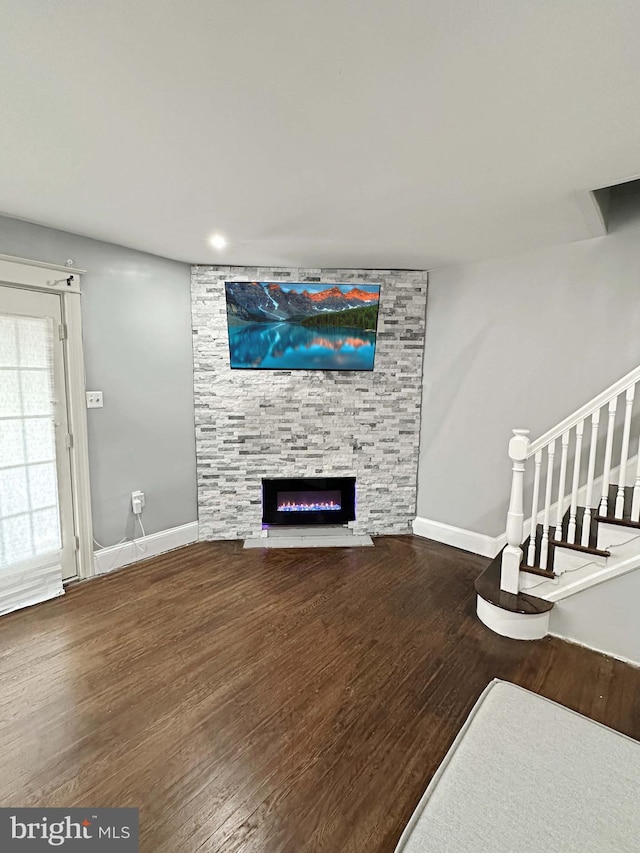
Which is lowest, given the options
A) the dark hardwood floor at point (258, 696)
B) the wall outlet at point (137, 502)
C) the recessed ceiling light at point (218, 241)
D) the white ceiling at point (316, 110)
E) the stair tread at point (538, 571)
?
the dark hardwood floor at point (258, 696)

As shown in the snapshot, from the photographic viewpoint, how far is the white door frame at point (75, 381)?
267cm

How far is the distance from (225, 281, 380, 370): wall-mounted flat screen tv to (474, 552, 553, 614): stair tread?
2.07m

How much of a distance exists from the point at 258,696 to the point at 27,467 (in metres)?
2.06

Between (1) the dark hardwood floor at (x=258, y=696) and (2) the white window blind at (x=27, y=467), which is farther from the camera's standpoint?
(2) the white window blind at (x=27, y=467)

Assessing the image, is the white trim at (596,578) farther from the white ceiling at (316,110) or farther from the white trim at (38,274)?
the white trim at (38,274)

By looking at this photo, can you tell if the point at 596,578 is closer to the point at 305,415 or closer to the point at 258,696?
the point at 258,696

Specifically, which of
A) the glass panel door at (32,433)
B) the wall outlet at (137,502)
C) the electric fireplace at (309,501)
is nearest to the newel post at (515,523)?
the electric fireplace at (309,501)

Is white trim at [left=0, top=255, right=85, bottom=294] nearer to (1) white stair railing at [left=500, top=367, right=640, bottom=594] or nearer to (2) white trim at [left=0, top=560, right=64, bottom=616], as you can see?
(2) white trim at [left=0, top=560, right=64, bottom=616]

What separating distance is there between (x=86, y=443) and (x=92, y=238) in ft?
4.86

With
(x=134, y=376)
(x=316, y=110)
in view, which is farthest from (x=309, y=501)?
(x=316, y=110)

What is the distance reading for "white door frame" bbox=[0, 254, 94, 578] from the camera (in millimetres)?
2672

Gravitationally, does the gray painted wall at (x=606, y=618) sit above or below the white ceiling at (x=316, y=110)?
below

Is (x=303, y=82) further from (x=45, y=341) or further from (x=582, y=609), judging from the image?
(x=582, y=609)

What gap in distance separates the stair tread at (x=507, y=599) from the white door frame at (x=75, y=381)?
9.14 ft
